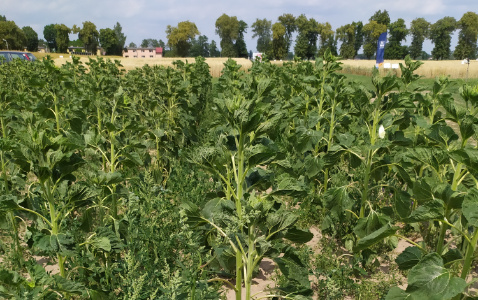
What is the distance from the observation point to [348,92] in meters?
4.68

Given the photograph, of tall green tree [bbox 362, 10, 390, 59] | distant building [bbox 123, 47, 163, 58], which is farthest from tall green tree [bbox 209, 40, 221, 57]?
tall green tree [bbox 362, 10, 390, 59]

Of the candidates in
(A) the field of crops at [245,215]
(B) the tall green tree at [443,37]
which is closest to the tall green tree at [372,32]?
(B) the tall green tree at [443,37]

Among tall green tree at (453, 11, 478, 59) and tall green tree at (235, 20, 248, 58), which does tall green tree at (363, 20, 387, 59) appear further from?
tall green tree at (235, 20, 248, 58)

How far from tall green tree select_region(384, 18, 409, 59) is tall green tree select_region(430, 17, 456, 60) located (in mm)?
9175

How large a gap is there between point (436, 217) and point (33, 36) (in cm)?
11938

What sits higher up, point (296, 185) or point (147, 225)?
point (296, 185)

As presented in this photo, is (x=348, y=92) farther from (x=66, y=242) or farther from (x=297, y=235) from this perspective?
(x=66, y=242)

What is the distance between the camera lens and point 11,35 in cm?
6725

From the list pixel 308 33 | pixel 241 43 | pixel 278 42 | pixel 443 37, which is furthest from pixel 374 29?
pixel 241 43

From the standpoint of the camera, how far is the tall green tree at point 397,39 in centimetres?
7431

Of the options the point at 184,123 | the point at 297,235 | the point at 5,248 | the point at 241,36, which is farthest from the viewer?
the point at 241,36

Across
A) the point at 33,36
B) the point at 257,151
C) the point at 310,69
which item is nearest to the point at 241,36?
the point at 33,36

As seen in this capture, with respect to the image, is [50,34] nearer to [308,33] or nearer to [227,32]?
[227,32]

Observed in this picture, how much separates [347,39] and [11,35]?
225 feet
